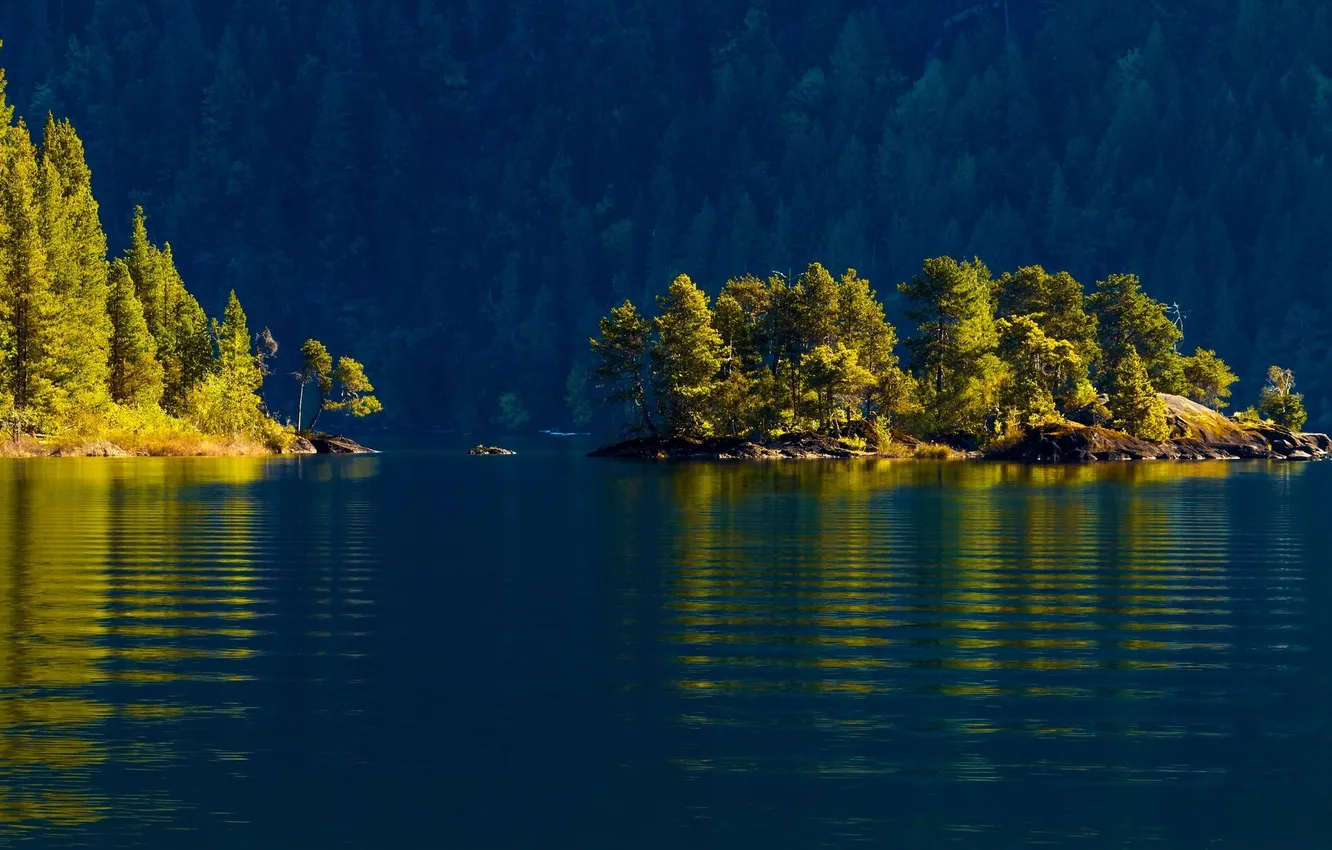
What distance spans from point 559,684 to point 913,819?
331 inches

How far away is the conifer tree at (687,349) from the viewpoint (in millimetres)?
130750

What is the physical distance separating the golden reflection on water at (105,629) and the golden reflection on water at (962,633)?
7.34m

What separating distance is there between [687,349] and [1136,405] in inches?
1428

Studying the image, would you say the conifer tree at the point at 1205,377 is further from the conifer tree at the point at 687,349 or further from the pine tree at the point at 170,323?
the pine tree at the point at 170,323

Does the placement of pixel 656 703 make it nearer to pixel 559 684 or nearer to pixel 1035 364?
pixel 559 684

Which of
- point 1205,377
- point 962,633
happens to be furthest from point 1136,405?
point 962,633

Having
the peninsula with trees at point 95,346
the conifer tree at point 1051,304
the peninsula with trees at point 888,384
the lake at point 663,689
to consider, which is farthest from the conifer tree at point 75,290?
the conifer tree at point 1051,304

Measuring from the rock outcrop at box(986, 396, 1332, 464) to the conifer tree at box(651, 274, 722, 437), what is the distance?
2391 centimetres

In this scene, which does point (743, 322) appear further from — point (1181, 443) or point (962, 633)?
point (962, 633)

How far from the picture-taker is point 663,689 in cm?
2383

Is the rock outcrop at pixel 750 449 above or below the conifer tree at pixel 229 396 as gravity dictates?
below

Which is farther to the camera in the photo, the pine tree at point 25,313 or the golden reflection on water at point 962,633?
the pine tree at point 25,313

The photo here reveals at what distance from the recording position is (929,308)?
137 meters

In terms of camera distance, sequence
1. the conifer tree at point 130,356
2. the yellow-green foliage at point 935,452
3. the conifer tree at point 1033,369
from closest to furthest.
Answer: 1. the conifer tree at point 1033,369
2. the yellow-green foliage at point 935,452
3. the conifer tree at point 130,356
